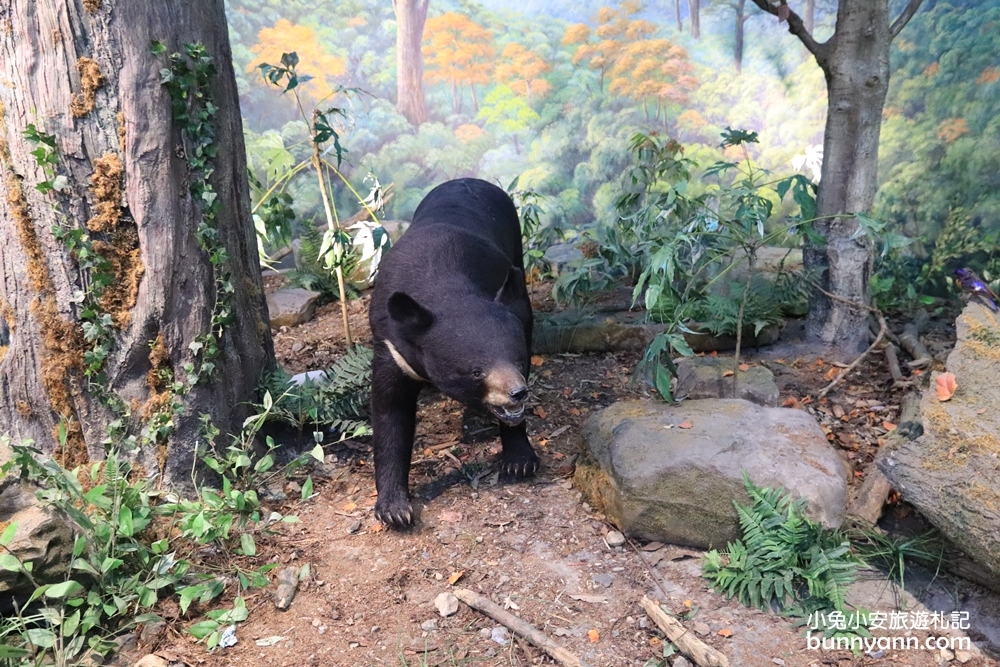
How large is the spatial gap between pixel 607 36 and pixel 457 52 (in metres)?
1.69

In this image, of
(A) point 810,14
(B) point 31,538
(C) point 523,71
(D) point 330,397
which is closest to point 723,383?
(D) point 330,397

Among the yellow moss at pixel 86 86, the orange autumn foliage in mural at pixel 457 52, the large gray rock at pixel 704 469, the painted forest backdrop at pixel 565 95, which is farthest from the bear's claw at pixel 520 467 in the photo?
the orange autumn foliage in mural at pixel 457 52

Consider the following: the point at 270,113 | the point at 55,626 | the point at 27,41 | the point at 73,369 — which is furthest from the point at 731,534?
the point at 270,113

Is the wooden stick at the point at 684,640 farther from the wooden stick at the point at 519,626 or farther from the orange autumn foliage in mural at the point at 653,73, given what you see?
the orange autumn foliage in mural at the point at 653,73

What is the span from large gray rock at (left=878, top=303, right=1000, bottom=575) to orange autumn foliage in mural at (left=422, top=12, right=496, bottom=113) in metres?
6.19

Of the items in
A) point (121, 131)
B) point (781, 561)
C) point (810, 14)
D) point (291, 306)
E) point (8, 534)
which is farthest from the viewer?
point (810, 14)

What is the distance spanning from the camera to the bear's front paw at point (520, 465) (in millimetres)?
4172

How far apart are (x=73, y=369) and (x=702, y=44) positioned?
6733mm

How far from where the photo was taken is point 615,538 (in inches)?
139

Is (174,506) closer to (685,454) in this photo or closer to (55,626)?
(55,626)

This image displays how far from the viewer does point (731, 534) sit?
10.8 feet

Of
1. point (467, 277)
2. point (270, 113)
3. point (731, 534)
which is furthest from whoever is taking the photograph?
point (270, 113)

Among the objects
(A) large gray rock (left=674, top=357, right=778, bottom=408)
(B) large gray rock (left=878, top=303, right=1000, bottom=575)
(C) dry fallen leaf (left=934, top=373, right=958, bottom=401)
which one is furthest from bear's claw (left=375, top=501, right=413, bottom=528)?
(C) dry fallen leaf (left=934, top=373, right=958, bottom=401)

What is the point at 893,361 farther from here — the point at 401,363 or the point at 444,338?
the point at 401,363
